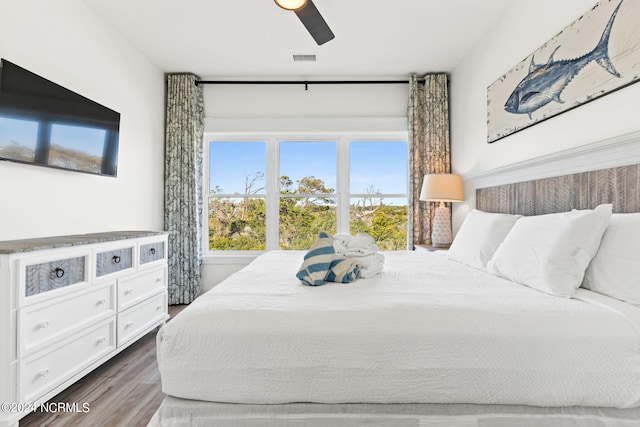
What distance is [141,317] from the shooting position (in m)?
2.51

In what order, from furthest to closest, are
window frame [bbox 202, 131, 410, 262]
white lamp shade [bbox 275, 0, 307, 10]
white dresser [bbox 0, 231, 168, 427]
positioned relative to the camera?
window frame [bbox 202, 131, 410, 262]
white lamp shade [bbox 275, 0, 307, 10]
white dresser [bbox 0, 231, 168, 427]

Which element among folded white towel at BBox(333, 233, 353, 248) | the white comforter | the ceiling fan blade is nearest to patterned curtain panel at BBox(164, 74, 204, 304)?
the ceiling fan blade

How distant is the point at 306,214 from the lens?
161 inches

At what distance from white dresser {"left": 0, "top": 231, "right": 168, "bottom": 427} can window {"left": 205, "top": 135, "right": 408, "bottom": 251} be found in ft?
5.40

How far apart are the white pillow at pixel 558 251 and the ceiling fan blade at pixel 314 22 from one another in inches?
70.3

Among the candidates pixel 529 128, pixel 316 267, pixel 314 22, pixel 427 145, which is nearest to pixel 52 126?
pixel 314 22

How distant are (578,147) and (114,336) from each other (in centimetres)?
311

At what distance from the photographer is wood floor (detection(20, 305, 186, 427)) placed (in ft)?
5.44

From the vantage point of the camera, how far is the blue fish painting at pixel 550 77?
1.70 m

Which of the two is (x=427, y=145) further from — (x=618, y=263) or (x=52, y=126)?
(x=52, y=126)

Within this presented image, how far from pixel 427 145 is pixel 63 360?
3696 mm

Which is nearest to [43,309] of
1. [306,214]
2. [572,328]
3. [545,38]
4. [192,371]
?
[192,371]

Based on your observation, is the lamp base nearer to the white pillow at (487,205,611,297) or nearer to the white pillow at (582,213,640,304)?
the white pillow at (487,205,611,297)

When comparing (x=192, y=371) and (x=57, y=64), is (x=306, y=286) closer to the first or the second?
(x=192, y=371)
